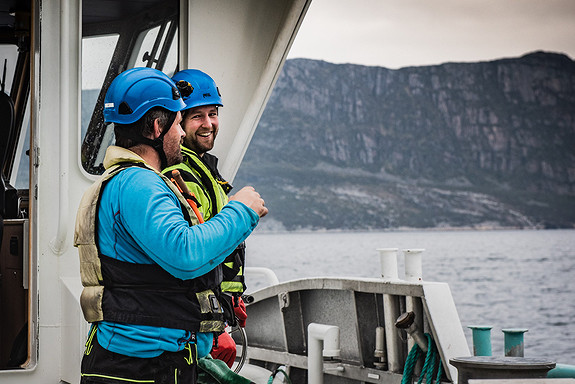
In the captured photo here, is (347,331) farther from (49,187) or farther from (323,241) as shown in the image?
(323,241)

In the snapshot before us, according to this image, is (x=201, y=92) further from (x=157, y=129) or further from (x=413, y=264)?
(x=413, y=264)

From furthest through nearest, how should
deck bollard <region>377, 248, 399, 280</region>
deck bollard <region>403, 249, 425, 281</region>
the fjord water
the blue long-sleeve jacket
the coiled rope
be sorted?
1. the fjord water
2. deck bollard <region>377, 248, 399, 280</region>
3. deck bollard <region>403, 249, 425, 281</region>
4. the coiled rope
5. the blue long-sleeve jacket

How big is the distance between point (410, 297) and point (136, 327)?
2097mm

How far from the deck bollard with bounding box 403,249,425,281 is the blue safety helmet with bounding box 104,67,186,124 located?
1989mm

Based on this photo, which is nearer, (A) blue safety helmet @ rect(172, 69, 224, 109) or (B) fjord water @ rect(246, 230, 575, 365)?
(A) blue safety helmet @ rect(172, 69, 224, 109)

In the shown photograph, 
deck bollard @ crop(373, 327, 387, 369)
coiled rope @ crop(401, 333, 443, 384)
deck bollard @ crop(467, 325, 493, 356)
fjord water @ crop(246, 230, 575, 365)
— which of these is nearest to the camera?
deck bollard @ crop(467, 325, 493, 356)

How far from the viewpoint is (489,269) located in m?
95.9

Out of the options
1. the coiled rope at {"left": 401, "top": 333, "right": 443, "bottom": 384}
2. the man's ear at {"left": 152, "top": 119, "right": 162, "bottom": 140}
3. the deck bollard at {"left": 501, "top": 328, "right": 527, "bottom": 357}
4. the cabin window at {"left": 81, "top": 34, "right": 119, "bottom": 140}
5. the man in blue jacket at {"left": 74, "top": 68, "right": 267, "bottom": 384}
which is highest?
the cabin window at {"left": 81, "top": 34, "right": 119, "bottom": 140}

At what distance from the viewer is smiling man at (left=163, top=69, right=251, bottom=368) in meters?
3.38

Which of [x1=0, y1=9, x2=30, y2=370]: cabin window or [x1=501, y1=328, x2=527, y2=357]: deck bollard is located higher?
[x1=0, y1=9, x2=30, y2=370]: cabin window

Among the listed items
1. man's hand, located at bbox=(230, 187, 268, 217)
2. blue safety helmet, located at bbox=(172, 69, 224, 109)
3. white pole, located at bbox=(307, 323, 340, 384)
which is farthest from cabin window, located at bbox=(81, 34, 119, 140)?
man's hand, located at bbox=(230, 187, 268, 217)

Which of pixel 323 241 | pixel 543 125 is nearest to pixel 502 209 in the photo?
pixel 543 125

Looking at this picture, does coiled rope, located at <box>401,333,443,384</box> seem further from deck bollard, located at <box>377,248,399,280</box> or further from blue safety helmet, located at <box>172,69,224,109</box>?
blue safety helmet, located at <box>172,69,224,109</box>

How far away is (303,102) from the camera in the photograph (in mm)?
145500
